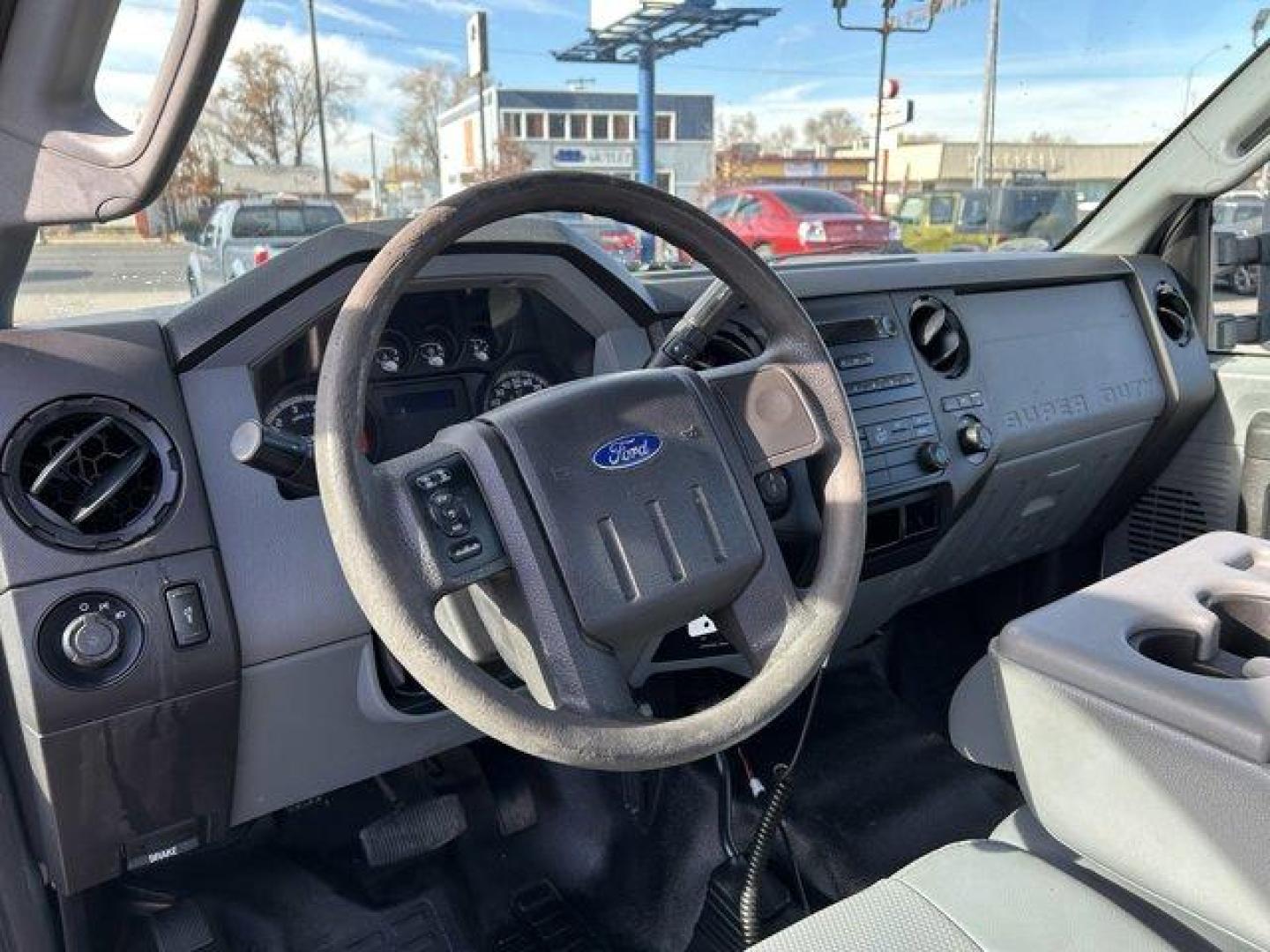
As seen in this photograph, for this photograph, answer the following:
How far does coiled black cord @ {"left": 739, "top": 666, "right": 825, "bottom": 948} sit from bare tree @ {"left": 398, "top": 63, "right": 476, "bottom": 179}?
1.34m

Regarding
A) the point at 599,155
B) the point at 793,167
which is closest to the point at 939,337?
the point at 599,155

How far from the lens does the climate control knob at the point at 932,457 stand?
210 cm

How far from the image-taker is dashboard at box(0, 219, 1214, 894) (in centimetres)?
135

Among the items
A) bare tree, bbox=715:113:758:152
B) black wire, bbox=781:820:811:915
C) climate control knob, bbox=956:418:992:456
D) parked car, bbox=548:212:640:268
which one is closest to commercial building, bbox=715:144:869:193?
bare tree, bbox=715:113:758:152

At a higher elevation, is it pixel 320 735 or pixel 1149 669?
pixel 1149 669

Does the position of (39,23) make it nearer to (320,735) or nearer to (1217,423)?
(320,735)

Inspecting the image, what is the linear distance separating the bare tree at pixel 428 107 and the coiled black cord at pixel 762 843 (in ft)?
4.40

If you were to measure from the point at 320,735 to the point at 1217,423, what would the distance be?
240 centimetres

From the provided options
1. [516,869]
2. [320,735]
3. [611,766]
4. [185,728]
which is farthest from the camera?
[516,869]

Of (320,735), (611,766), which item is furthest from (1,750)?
(611,766)

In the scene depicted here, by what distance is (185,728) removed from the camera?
57.0 inches

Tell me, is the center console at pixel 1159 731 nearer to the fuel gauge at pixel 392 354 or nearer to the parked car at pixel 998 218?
the fuel gauge at pixel 392 354

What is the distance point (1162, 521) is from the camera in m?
2.87

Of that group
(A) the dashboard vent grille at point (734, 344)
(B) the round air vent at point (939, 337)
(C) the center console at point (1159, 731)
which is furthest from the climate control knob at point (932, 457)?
(C) the center console at point (1159, 731)
